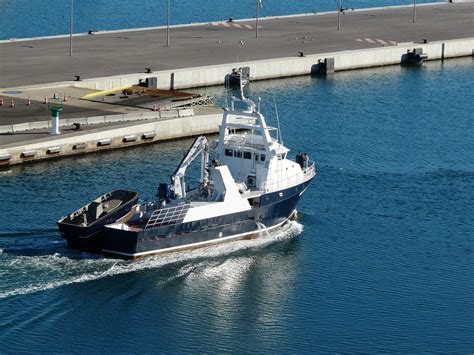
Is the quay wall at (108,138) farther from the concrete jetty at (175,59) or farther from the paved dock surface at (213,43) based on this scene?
the paved dock surface at (213,43)

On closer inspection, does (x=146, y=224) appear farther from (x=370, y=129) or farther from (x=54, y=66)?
(x=54, y=66)

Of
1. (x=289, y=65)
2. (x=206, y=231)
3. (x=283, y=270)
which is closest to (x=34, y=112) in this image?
(x=289, y=65)

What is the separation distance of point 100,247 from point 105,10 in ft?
415

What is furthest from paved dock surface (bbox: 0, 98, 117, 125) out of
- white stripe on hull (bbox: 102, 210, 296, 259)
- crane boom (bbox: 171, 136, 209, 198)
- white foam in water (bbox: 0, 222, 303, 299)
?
white foam in water (bbox: 0, 222, 303, 299)

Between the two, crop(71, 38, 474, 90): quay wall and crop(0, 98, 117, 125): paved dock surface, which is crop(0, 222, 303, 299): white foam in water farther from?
crop(71, 38, 474, 90): quay wall

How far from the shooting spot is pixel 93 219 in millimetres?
76188

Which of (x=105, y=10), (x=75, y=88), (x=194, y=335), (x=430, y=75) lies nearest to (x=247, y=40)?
(x=430, y=75)

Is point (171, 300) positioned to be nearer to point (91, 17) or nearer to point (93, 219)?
point (93, 219)

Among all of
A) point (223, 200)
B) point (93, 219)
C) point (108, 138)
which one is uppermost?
point (108, 138)

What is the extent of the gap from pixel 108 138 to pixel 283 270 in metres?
28.9

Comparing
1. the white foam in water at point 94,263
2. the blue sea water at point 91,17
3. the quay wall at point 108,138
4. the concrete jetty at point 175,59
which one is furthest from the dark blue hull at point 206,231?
the blue sea water at point 91,17

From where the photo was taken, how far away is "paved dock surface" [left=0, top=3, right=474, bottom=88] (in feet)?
417

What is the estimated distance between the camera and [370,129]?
11212 centimetres

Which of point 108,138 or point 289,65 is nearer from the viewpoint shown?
point 108,138
